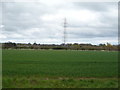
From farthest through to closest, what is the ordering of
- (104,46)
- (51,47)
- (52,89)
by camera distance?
1. (104,46)
2. (51,47)
3. (52,89)

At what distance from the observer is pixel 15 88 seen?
12.8 m

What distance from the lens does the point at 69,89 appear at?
12734mm

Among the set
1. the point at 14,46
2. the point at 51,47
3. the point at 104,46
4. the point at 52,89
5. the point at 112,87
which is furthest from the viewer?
the point at 104,46

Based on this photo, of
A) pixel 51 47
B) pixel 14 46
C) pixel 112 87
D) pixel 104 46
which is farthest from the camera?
pixel 104 46

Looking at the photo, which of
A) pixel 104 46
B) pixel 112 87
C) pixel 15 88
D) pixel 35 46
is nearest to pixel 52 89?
pixel 15 88

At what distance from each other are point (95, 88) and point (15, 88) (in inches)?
153

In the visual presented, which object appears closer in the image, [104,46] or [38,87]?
[38,87]

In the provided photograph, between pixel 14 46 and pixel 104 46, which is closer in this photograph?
pixel 14 46

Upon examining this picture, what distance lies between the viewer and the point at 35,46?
149 meters

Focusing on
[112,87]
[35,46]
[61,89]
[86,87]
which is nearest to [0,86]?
[61,89]

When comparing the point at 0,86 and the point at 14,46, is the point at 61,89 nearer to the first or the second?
the point at 0,86

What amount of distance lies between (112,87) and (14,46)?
12639 cm

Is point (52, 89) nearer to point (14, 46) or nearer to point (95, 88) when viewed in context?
point (95, 88)

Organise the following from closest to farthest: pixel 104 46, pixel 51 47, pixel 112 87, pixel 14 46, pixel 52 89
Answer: pixel 52 89
pixel 112 87
pixel 14 46
pixel 51 47
pixel 104 46
